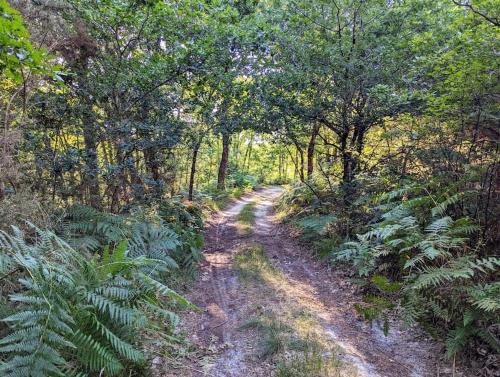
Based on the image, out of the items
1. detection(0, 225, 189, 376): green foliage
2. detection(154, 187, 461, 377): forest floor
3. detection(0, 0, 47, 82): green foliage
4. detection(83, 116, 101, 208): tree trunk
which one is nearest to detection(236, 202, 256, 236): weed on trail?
detection(154, 187, 461, 377): forest floor

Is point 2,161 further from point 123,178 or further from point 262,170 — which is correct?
point 262,170

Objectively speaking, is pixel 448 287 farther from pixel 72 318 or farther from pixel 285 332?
pixel 72 318

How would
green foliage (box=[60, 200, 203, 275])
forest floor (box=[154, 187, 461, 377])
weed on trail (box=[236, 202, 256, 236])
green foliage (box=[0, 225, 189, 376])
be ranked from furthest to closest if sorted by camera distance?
weed on trail (box=[236, 202, 256, 236]) < green foliage (box=[60, 200, 203, 275]) < forest floor (box=[154, 187, 461, 377]) < green foliage (box=[0, 225, 189, 376])

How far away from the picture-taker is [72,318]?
269 cm

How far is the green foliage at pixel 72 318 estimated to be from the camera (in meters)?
2.46

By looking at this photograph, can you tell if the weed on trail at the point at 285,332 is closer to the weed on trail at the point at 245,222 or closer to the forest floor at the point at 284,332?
the forest floor at the point at 284,332

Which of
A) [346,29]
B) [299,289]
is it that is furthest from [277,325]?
[346,29]

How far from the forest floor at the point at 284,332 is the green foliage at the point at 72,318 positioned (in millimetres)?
780

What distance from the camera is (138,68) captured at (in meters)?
7.16

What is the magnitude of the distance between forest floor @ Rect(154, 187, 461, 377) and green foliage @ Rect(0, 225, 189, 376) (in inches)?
30.7

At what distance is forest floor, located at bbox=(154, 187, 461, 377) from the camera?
375cm

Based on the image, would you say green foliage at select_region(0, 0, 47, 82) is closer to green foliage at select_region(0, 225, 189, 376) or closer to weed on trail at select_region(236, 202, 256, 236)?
green foliage at select_region(0, 225, 189, 376)

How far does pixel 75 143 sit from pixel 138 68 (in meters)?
2.21

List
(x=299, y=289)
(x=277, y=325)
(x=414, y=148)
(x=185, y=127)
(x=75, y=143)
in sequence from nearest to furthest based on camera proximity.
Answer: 1. (x=277, y=325)
2. (x=299, y=289)
3. (x=414, y=148)
4. (x=75, y=143)
5. (x=185, y=127)
